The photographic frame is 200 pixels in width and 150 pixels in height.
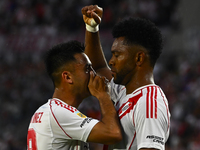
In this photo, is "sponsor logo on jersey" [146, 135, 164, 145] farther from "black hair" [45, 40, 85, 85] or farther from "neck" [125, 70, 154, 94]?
"black hair" [45, 40, 85, 85]

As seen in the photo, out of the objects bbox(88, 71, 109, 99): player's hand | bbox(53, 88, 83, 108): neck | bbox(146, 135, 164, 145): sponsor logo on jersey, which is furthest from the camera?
bbox(53, 88, 83, 108): neck

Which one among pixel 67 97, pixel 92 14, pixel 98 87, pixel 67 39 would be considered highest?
pixel 67 39

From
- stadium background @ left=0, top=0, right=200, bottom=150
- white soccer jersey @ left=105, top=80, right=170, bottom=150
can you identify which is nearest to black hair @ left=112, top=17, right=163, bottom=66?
white soccer jersey @ left=105, top=80, right=170, bottom=150

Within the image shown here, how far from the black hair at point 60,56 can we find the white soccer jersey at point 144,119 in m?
0.73

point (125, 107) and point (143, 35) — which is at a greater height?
point (143, 35)

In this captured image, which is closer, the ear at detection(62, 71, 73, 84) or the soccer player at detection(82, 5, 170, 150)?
the soccer player at detection(82, 5, 170, 150)

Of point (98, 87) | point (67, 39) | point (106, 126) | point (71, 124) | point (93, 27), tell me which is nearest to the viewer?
point (106, 126)

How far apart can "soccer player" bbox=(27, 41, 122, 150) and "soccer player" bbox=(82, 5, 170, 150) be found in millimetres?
149

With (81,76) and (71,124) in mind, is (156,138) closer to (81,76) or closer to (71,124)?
(71,124)

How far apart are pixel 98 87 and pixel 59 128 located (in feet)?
1.76

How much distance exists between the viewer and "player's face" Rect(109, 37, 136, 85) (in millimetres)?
2855

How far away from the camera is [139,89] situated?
283 centimetres

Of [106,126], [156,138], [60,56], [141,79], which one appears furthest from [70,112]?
[156,138]

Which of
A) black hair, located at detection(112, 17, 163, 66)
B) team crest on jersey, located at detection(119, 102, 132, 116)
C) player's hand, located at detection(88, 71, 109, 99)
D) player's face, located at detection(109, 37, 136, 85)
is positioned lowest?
team crest on jersey, located at detection(119, 102, 132, 116)
